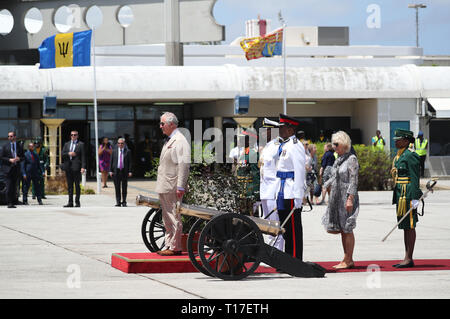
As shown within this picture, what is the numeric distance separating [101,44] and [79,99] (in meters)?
7.18

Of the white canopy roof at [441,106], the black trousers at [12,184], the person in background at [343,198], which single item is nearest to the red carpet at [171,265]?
the person in background at [343,198]

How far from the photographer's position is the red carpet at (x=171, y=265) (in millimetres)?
10508

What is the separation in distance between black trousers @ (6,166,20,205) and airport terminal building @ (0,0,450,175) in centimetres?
976

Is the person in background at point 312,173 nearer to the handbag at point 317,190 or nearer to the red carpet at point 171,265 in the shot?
the handbag at point 317,190

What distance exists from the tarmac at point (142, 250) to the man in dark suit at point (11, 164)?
1158 mm

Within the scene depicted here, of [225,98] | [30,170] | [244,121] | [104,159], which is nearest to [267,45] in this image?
[225,98]

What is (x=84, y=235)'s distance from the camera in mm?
15289

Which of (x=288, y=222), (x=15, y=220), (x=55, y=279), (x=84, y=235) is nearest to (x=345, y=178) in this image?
(x=288, y=222)

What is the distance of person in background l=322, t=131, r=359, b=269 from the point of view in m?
10.8

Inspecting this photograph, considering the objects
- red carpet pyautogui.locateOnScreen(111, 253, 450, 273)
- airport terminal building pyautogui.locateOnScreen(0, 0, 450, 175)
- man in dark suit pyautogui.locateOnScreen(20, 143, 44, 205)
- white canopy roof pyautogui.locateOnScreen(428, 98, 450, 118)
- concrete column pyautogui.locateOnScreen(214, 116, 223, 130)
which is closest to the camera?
red carpet pyautogui.locateOnScreen(111, 253, 450, 273)

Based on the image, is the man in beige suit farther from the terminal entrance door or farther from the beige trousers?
the terminal entrance door

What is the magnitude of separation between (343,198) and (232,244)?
183 cm

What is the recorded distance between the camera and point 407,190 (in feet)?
36.7

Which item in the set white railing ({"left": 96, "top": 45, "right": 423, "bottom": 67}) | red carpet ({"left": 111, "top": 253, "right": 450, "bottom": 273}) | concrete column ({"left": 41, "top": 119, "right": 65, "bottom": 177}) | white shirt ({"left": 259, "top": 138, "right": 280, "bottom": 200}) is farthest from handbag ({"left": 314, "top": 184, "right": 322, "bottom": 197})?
white railing ({"left": 96, "top": 45, "right": 423, "bottom": 67})
